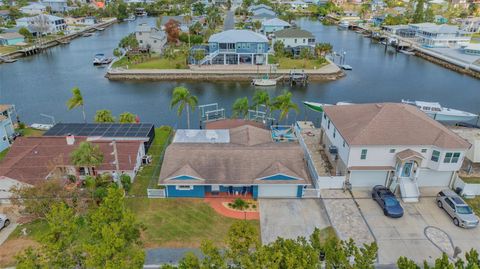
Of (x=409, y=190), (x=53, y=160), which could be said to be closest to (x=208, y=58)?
(x=53, y=160)

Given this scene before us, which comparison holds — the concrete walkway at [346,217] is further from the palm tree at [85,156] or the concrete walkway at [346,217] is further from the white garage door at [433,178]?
the palm tree at [85,156]

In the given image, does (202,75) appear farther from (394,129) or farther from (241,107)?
(394,129)

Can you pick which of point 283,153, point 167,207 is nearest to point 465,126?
point 283,153

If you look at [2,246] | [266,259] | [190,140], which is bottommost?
[2,246]

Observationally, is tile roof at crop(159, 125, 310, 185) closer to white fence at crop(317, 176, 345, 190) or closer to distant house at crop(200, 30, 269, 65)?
white fence at crop(317, 176, 345, 190)

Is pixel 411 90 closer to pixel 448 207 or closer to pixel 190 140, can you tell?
pixel 448 207
